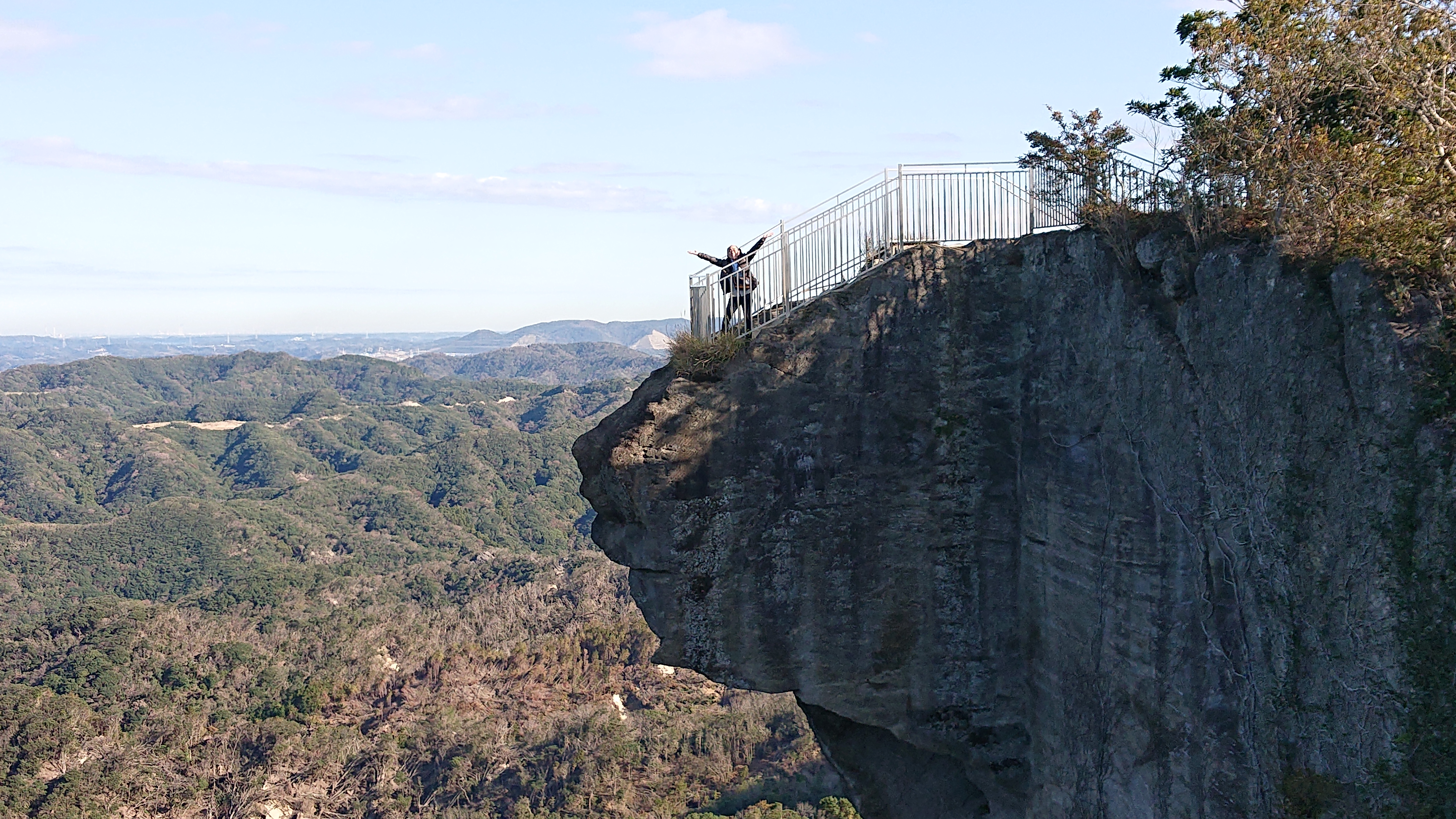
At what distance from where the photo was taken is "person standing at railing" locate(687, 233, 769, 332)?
1410 centimetres

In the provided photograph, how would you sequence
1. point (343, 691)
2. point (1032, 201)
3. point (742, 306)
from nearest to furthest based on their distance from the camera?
point (1032, 201) → point (742, 306) → point (343, 691)

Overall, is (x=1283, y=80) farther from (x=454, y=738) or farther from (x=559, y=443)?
(x=559, y=443)

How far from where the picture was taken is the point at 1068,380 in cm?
1212

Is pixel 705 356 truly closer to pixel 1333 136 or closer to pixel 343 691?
pixel 1333 136

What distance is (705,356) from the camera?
43.9 feet

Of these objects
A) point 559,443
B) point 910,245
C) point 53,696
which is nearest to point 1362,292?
point 910,245

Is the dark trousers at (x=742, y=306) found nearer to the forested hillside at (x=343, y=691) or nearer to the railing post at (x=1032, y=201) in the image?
the railing post at (x=1032, y=201)

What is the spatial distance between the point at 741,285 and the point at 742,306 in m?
0.31

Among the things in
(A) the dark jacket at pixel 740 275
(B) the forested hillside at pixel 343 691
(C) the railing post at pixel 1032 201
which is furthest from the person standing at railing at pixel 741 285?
(B) the forested hillside at pixel 343 691

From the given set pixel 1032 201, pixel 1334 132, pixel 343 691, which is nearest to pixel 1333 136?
pixel 1334 132

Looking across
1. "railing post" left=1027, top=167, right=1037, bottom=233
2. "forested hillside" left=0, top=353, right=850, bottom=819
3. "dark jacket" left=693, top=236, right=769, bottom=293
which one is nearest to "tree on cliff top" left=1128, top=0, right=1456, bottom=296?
"railing post" left=1027, top=167, right=1037, bottom=233

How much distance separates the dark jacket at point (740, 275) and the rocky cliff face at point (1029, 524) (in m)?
1.29

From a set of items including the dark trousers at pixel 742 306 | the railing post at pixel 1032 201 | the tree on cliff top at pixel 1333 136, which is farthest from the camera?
the dark trousers at pixel 742 306

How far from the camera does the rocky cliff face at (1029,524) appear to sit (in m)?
9.31
